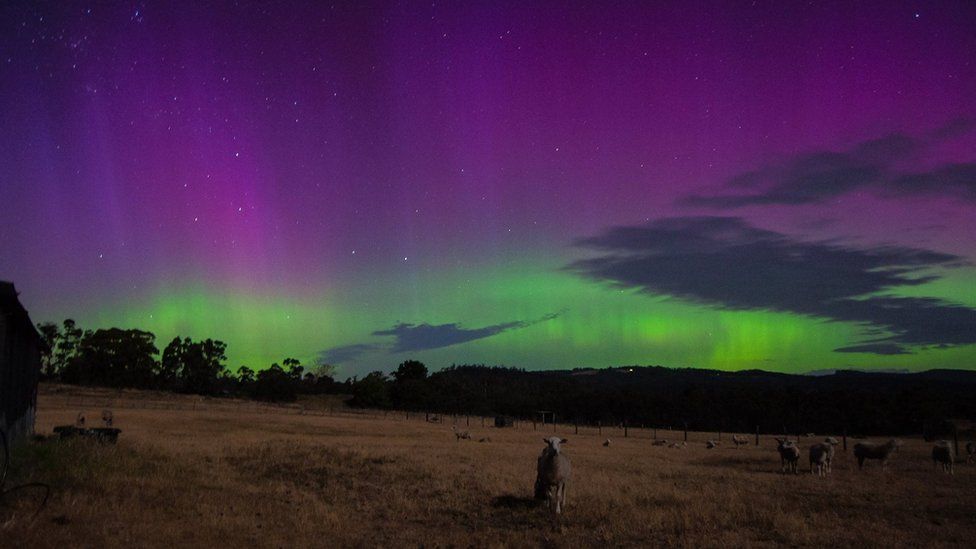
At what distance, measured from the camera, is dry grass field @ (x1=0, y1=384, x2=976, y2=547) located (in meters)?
13.2

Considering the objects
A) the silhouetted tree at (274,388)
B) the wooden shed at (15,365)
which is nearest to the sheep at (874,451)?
the wooden shed at (15,365)

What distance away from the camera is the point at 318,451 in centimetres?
2978

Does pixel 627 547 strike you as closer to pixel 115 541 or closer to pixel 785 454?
pixel 115 541

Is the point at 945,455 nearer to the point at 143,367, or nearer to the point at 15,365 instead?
the point at 15,365

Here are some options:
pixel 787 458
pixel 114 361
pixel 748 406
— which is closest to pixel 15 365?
pixel 787 458

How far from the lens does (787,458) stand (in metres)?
28.9

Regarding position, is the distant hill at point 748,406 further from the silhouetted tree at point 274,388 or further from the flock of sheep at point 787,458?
the flock of sheep at point 787,458

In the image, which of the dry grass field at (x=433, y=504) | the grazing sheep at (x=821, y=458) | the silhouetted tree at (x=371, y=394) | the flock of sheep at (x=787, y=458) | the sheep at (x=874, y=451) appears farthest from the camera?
the silhouetted tree at (x=371, y=394)

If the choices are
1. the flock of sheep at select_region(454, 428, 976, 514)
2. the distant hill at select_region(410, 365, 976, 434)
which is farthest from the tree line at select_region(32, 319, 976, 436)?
the flock of sheep at select_region(454, 428, 976, 514)

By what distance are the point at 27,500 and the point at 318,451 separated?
1754 centimetres

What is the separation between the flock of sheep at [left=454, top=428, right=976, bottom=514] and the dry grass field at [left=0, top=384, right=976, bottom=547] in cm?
53

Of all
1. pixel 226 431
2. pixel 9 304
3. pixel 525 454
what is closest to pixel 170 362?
pixel 226 431

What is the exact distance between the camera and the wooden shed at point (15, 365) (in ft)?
58.1

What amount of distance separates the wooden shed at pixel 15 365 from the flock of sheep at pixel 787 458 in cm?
1355
